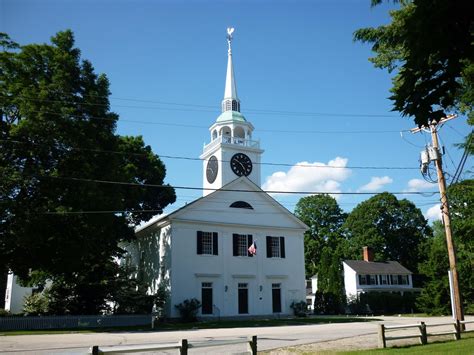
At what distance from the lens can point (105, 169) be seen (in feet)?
93.4

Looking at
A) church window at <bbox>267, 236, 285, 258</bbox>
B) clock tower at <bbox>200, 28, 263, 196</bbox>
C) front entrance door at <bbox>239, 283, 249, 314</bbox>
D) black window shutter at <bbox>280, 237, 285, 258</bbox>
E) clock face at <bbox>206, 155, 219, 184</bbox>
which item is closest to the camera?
front entrance door at <bbox>239, 283, 249, 314</bbox>

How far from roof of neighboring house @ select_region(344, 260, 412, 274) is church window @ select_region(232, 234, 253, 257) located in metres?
21.4

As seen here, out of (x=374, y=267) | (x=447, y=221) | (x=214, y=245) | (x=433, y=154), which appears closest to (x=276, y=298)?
(x=214, y=245)

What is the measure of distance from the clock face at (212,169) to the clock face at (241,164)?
5.19 ft

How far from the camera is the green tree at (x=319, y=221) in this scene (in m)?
70.6

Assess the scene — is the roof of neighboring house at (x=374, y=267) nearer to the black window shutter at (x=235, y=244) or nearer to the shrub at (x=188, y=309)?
the black window shutter at (x=235, y=244)

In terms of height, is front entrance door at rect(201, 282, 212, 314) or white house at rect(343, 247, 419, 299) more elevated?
white house at rect(343, 247, 419, 299)

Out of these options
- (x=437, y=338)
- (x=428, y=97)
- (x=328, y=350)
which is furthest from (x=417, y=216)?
(x=428, y=97)

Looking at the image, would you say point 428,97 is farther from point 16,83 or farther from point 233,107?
point 233,107

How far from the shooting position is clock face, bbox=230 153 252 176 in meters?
44.7

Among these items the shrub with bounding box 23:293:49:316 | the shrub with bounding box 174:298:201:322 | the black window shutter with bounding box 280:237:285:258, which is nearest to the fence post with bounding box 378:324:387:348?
the shrub with bounding box 174:298:201:322

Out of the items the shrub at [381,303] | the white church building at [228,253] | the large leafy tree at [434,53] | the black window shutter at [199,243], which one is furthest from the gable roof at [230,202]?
the large leafy tree at [434,53]

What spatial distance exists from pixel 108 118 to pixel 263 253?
55.3 ft

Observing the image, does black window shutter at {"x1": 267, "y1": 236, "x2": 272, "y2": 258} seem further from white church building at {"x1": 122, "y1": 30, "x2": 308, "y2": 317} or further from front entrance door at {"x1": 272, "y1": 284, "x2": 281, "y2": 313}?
front entrance door at {"x1": 272, "y1": 284, "x2": 281, "y2": 313}
